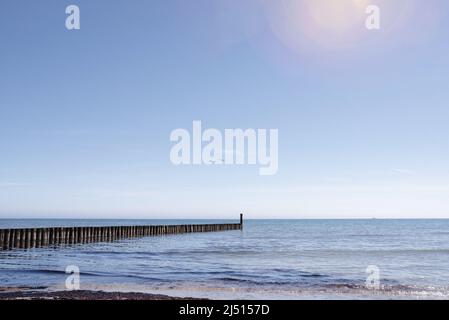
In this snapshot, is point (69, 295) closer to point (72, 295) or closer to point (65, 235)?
point (72, 295)

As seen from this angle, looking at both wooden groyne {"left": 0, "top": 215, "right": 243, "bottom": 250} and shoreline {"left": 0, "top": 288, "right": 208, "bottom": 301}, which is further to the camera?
wooden groyne {"left": 0, "top": 215, "right": 243, "bottom": 250}

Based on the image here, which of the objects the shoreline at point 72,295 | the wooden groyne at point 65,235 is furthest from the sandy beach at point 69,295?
the wooden groyne at point 65,235

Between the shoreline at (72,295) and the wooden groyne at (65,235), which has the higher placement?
the shoreline at (72,295)

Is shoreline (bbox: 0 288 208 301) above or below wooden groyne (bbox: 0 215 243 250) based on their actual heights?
above

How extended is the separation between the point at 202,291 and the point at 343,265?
1415cm

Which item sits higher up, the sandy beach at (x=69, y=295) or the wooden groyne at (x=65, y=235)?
the sandy beach at (x=69, y=295)

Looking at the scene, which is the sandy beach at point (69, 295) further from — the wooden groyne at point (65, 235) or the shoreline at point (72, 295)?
the wooden groyne at point (65, 235)

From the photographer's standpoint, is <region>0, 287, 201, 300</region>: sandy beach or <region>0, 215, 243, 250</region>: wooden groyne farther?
<region>0, 215, 243, 250</region>: wooden groyne

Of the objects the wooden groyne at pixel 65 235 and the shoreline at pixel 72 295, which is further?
the wooden groyne at pixel 65 235

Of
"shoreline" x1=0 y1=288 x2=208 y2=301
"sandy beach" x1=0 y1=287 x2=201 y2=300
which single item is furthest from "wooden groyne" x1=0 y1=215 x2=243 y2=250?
"shoreline" x1=0 y1=288 x2=208 y2=301

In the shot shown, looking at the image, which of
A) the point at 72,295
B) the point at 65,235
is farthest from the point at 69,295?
the point at 65,235

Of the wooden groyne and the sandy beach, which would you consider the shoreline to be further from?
the wooden groyne

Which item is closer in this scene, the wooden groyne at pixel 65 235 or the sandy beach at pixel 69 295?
the sandy beach at pixel 69 295

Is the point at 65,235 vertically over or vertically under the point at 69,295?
under
